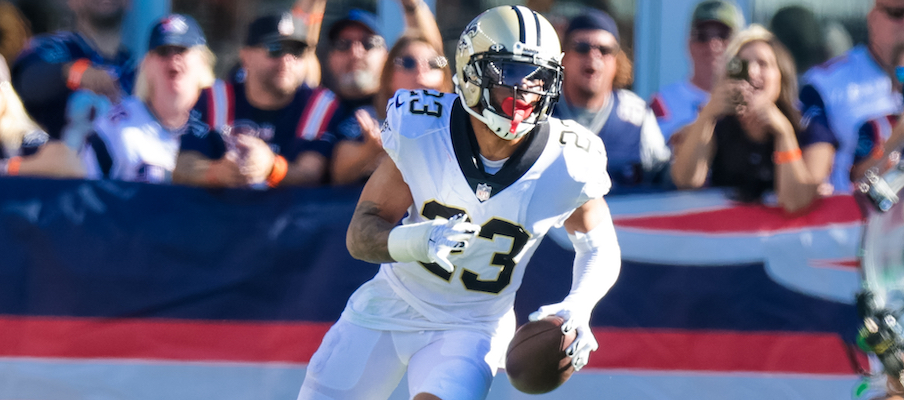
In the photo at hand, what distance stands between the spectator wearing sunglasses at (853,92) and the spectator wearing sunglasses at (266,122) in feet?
7.07

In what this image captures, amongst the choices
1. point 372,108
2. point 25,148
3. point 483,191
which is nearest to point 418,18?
point 372,108

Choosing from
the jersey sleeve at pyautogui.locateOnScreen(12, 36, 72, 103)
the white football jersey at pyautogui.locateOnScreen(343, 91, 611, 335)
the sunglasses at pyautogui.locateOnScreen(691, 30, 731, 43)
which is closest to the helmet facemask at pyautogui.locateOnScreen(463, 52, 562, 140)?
the white football jersey at pyautogui.locateOnScreen(343, 91, 611, 335)

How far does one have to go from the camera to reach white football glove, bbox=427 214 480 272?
103 inches

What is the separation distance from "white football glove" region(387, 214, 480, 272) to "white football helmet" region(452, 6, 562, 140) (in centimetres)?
37

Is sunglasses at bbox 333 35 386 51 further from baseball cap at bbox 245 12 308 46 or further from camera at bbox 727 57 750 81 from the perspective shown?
camera at bbox 727 57 750 81

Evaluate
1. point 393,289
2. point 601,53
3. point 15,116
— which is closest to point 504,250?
point 393,289

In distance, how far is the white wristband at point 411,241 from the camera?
2.67 metres

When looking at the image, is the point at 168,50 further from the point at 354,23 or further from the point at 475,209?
the point at 475,209

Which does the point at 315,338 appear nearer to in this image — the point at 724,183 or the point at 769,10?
the point at 724,183

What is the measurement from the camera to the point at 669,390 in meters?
3.87

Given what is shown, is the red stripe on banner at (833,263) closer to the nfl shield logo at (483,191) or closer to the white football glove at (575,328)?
the white football glove at (575,328)

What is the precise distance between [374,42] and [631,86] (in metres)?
1.68

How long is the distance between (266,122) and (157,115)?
1.74 ft

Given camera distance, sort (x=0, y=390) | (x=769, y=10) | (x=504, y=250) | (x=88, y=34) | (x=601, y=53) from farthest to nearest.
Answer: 1. (x=769, y=10)
2. (x=88, y=34)
3. (x=601, y=53)
4. (x=0, y=390)
5. (x=504, y=250)
